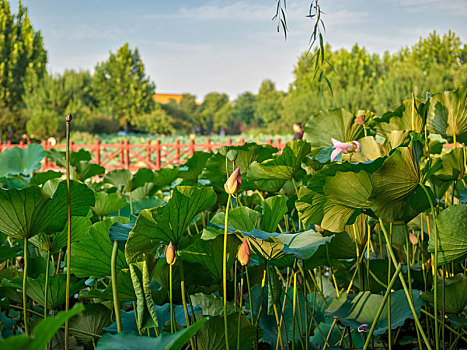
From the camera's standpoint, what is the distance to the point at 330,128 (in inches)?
45.1

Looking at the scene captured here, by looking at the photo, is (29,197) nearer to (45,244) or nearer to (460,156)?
(45,244)

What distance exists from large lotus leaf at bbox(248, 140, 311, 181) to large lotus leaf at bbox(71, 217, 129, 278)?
332mm

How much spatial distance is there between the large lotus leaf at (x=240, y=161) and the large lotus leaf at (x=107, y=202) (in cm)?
22

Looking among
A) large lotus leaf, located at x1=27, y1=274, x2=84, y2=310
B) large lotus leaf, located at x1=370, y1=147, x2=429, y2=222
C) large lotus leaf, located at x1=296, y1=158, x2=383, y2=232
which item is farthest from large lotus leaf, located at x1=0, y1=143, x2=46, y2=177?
large lotus leaf, located at x1=370, y1=147, x2=429, y2=222

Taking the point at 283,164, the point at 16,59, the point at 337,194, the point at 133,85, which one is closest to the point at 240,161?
the point at 283,164

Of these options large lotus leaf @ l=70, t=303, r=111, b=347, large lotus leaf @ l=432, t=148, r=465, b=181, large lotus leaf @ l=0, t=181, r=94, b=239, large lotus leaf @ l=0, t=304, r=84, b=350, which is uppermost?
large lotus leaf @ l=432, t=148, r=465, b=181

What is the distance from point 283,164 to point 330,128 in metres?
0.27

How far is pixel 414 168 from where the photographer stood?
0.64 m

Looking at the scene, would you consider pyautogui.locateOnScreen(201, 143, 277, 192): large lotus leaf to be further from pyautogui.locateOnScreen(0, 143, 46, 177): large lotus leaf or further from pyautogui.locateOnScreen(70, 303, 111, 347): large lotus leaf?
pyautogui.locateOnScreen(0, 143, 46, 177): large lotus leaf

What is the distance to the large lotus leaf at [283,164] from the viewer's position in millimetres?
916

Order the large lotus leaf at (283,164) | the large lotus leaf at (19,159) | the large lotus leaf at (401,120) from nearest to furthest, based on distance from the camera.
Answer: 1. the large lotus leaf at (283,164)
2. the large lotus leaf at (401,120)
3. the large lotus leaf at (19,159)

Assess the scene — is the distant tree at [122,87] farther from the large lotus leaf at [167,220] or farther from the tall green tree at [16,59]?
the large lotus leaf at [167,220]

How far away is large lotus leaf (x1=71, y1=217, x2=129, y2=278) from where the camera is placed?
70 centimetres

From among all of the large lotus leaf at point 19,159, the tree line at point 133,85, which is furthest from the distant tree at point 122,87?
the large lotus leaf at point 19,159
